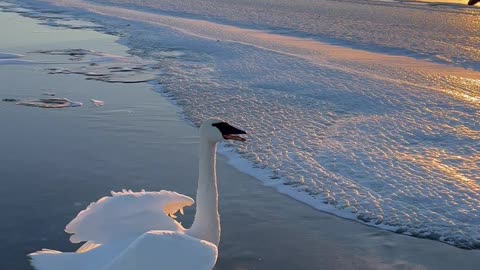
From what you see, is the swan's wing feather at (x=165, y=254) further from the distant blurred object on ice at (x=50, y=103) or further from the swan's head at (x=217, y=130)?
the distant blurred object on ice at (x=50, y=103)

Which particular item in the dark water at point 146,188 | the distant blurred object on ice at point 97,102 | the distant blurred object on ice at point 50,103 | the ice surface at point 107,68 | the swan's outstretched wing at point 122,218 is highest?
the swan's outstretched wing at point 122,218

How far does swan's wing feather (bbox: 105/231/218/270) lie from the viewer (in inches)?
146

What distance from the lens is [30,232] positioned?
536cm

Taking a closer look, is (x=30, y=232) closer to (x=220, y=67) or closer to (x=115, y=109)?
(x=115, y=109)

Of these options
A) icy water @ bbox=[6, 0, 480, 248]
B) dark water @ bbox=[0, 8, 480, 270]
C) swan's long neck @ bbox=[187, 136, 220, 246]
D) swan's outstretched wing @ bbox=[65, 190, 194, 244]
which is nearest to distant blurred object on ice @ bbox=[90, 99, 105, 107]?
dark water @ bbox=[0, 8, 480, 270]

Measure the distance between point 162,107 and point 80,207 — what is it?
3.95 metres

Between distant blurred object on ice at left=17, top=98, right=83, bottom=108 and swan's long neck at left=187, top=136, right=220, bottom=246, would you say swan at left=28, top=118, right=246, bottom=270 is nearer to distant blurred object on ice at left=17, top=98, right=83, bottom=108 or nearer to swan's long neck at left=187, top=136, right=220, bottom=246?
swan's long neck at left=187, top=136, right=220, bottom=246

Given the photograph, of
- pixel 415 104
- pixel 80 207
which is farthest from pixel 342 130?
pixel 80 207

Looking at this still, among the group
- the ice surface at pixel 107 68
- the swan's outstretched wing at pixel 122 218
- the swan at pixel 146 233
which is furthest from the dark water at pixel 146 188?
the ice surface at pixel 107 68

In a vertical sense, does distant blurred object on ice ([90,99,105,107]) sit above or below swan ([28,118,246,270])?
below

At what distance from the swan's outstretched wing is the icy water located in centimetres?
196

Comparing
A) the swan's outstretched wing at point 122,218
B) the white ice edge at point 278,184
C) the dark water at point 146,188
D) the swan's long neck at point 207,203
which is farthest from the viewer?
the white ice edge at point 278,184

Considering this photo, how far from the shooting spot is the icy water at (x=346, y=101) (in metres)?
6.50

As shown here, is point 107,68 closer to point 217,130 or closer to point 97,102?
point 97,102
